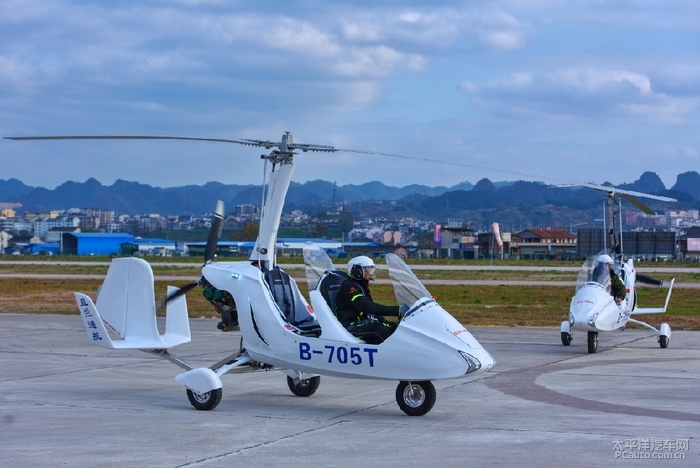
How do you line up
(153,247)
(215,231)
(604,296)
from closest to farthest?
(215,231) → (604,296) → (153,247)

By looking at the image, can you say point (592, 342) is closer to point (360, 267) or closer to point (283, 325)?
point (360, 267)

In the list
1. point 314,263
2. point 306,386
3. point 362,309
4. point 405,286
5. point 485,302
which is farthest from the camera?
point 485,302

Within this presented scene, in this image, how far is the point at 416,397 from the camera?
34.7 ft

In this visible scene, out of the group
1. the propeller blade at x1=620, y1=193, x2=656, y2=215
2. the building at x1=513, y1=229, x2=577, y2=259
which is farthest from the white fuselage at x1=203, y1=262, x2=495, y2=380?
the building at x1=513, y1=229, x2=577, y2=259

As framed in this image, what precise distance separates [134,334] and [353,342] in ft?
11.0

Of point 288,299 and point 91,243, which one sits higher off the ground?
point 91,243

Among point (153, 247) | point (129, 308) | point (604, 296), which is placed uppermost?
point (153, 247)

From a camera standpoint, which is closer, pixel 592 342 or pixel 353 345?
pixel 353 345

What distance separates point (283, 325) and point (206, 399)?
1295mm

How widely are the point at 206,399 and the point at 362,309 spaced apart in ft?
7.10

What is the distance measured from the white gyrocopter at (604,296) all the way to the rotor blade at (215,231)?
24.1ft

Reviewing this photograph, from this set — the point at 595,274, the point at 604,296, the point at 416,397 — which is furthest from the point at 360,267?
the point at 595,274

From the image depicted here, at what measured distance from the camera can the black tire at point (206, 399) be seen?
1085cm

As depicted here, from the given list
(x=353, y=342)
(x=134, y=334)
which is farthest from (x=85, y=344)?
(x=353, y=342)
